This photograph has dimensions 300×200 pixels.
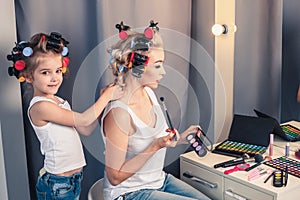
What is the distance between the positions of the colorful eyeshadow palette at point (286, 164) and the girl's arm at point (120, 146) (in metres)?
0.36

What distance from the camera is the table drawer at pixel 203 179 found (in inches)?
49.6

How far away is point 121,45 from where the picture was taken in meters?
1.18

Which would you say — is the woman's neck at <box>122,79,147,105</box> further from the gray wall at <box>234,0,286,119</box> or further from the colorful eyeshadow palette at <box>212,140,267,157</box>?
the gray wall at <box>234,0,286,119</box>

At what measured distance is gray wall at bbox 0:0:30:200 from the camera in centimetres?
117

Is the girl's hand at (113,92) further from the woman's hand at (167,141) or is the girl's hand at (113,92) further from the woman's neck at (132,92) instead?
the woman's hand at (167,141)

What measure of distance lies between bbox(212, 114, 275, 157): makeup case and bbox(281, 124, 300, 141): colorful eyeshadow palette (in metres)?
0.15

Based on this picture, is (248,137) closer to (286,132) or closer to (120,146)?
(286,132)

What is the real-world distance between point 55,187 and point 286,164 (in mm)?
717

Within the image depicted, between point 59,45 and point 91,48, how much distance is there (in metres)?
0.25

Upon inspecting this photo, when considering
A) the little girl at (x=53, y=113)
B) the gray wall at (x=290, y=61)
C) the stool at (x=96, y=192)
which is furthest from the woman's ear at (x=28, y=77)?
the gray wall at (x=290, y=61)

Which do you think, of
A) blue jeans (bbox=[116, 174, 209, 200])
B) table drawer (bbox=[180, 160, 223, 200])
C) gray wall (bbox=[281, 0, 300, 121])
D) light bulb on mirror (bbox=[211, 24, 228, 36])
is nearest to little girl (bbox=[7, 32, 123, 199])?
blue jeans (bbox=[116, 174, 209, 200])

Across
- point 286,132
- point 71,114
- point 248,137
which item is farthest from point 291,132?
point 71,114

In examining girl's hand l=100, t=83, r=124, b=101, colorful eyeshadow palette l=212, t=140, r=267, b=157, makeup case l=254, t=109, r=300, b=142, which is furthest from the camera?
makeup case l=254, t=109, r=300, b=142

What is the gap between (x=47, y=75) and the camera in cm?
111
